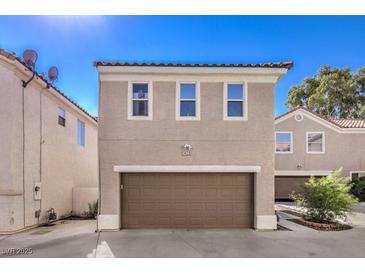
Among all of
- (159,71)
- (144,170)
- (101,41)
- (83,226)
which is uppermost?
(101,41)

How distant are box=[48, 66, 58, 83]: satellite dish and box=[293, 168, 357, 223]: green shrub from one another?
1134 cm

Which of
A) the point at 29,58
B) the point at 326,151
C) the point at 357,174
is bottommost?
the point at 357,174

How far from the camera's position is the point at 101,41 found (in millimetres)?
9258

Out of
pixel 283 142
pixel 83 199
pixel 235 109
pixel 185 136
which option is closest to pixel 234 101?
pixel 235 109

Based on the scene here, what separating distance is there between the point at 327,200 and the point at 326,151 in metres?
9.08

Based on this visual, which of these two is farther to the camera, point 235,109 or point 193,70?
point 235,109

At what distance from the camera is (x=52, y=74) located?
1038 centimetres

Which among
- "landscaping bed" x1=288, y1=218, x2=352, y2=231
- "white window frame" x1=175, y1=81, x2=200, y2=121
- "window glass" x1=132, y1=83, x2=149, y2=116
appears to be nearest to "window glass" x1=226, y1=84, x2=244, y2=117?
"white window frame" x1=175, y1=81, x2=200, y2=121

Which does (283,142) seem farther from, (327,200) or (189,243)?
(189,243)

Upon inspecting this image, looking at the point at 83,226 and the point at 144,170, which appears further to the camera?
the point at 83,226
